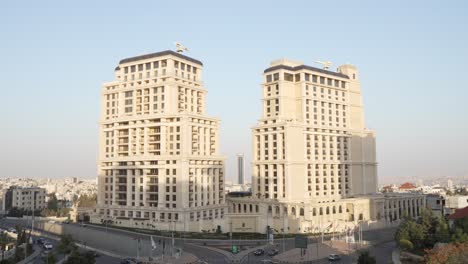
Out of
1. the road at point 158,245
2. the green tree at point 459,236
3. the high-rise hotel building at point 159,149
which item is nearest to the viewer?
the green tree at point 459,236

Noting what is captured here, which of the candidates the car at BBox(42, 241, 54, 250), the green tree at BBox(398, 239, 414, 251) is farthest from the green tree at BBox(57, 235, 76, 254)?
the green tree at BBox(398, 239, 414, 251)

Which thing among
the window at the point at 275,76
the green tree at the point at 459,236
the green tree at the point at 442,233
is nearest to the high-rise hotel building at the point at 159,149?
the window at the point at 275,76

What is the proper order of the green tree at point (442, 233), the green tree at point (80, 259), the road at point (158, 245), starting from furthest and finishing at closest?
the road at point (158, 245) → the green tree at point (442, 233) → the green tree at point (80, 259)

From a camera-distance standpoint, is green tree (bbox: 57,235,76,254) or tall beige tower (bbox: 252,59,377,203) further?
tall beige tower (bbox: 252,59,377,203)

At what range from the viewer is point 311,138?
522ft

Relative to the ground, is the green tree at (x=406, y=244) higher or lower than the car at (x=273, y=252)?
higher

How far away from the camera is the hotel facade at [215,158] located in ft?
444

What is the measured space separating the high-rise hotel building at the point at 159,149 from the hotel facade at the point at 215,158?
0.30m

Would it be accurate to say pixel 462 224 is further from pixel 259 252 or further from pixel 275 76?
pixel 275 76

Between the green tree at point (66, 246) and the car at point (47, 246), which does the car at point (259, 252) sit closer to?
the green tree at point (66, 246)

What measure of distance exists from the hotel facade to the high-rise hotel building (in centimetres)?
30

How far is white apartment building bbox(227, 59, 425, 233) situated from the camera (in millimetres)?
145750

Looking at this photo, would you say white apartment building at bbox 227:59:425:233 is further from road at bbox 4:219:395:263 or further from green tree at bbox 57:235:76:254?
green tree at bbox 57:235:76:254

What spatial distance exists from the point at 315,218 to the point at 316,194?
14110mm
